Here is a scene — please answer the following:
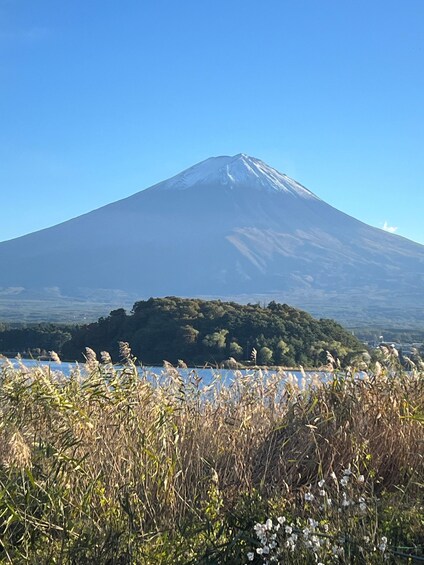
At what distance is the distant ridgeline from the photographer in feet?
35.6

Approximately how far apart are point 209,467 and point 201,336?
7.18 meters

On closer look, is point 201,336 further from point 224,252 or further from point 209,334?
point 224,252

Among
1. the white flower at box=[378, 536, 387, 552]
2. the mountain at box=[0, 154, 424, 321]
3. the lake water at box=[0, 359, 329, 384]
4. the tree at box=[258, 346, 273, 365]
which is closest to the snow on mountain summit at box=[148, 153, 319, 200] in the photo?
the mountain at box=[0, 154, 424, 321]

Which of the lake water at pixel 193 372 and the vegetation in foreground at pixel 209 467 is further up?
the lake water at pixel 193 372

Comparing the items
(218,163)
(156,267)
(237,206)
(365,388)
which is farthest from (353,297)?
(365,388)

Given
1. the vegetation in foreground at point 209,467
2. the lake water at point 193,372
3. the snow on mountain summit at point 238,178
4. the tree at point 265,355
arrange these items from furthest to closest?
the snow on mountain summit at point 238,178, the tree at point 265,355, the lake water at point 193,372, the vegetation in foreground at point 209,467

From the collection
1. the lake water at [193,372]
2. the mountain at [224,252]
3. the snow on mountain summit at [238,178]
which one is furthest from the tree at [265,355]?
the snow on mountain summit at [238,178]

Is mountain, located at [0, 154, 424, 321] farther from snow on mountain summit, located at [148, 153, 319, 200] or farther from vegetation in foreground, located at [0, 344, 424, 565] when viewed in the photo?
vegetation in foreground, located at [0, 344, 424, 565]

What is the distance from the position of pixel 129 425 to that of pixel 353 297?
10775cm

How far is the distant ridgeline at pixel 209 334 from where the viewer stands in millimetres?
10852

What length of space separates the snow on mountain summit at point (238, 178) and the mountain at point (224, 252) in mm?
313

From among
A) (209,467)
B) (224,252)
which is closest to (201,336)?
(209,467)

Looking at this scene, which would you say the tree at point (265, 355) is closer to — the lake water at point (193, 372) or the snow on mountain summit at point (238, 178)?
the lake water at point (193, 372)

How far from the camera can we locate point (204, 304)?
45.8 feet
